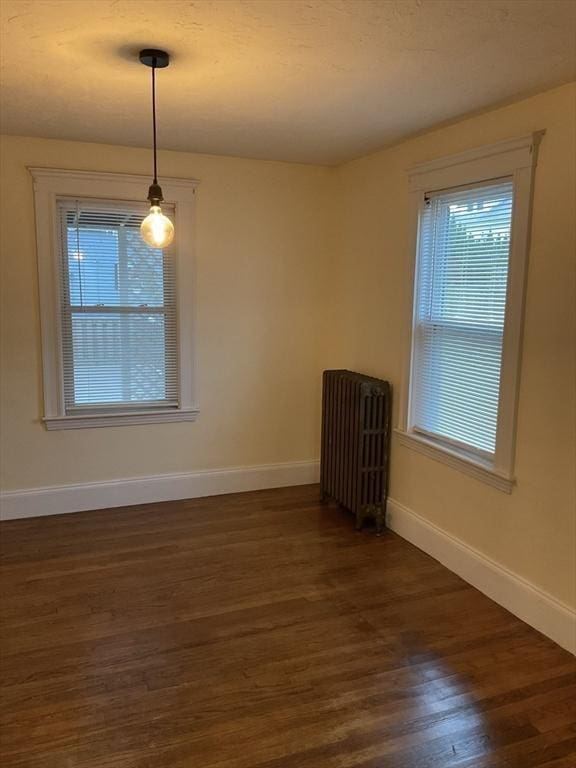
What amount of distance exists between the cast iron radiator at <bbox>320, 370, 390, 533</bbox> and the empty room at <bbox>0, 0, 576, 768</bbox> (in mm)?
20

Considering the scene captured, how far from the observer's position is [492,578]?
310 cm

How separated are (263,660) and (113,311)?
255 centimetres

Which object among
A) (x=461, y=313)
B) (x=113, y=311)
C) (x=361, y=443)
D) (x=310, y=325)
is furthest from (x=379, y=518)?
(x=113, y=311)

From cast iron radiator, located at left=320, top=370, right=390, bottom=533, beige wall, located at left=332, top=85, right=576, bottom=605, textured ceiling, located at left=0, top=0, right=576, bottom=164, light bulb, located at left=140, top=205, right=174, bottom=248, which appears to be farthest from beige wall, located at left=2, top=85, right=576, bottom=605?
light bulb, located at left=140, top=205, right=174, bottom=248

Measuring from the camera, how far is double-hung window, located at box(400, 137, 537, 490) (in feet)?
9.43

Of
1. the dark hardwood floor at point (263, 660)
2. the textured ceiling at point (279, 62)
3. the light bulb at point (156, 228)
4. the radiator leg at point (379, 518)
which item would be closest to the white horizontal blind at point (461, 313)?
the textured ceiling at point (279, 62)

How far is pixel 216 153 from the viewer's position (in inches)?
163

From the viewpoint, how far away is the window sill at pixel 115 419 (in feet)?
13.3

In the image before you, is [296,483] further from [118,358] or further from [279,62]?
[279,62]

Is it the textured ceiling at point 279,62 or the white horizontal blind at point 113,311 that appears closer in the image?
the textured ceiling at point 279,62

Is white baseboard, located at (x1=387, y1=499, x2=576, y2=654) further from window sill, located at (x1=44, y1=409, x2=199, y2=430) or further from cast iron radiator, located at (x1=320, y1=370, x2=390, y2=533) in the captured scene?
window sill, located at (x1=44, y1=409, x2=199, y2=430)

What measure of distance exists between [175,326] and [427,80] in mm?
2424

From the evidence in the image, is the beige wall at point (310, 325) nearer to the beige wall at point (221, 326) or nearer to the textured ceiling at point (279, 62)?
the beige wall at point (221, 326)

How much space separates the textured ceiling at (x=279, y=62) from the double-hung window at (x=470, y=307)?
0.36 meters
